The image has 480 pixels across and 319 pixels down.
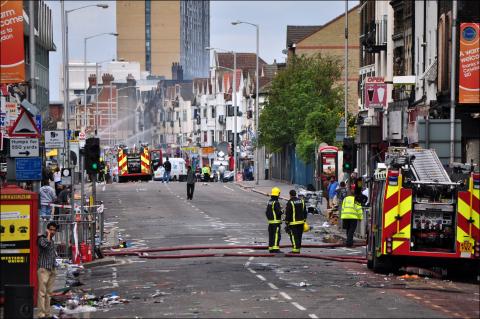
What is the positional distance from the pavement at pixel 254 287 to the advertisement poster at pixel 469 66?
276 inches

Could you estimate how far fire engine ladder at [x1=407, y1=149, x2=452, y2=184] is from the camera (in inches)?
1057

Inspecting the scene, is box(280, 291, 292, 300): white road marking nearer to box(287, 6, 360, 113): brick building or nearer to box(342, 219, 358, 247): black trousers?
box(342, 219, 358, 247): black trousers

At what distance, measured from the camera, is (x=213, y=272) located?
28.7 meters

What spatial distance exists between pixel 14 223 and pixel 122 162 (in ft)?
233

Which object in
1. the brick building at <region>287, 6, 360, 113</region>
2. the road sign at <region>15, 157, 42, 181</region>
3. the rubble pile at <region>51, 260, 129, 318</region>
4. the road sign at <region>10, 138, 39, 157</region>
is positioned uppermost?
the brick building at <region>287, 6, 360, 113</region>

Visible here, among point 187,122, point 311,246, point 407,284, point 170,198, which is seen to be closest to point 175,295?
point 407,284

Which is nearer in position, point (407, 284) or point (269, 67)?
point (407, 284)

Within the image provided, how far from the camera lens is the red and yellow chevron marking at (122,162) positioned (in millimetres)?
92312

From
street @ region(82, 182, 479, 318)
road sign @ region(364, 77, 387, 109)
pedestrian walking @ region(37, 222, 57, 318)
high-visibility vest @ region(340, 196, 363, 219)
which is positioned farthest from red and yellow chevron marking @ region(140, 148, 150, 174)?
pedestrian walking @ region(37, 222, 57, 318)

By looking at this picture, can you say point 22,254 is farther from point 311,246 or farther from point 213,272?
point 311,246

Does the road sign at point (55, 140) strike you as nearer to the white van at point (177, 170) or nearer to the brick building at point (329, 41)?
the brick building at point (329, 41)

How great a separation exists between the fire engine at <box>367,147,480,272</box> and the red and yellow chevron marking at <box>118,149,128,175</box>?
6619 cm

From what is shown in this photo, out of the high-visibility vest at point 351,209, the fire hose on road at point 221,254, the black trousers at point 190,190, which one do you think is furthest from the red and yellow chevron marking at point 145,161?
the high-visibility vest at point 351,209

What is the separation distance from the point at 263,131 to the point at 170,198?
64.9 ft
